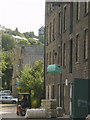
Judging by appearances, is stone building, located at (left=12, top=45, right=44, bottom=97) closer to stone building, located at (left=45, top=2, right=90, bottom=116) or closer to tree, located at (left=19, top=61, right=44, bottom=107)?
tree, located at (left=19, top=61, right=44, bottom=107)

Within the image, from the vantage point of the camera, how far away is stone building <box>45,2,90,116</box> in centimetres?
2712

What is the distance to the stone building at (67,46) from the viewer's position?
27125mm

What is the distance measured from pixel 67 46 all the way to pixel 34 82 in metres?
17.1

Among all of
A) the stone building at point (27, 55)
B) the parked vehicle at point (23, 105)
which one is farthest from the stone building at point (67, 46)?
the stone building at point (27, 55)

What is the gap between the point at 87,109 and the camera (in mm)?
25406

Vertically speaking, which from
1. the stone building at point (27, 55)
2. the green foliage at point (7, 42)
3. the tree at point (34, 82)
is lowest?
the tree at point (34, 82)

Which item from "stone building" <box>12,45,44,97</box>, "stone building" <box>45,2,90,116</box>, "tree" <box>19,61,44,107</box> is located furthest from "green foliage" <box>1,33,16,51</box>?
"stone building" <box>45,2,90,116</box>

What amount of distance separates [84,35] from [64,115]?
8312mm

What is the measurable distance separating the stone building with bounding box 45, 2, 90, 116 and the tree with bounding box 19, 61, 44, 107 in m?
3.41

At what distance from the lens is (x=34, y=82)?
49500 mm

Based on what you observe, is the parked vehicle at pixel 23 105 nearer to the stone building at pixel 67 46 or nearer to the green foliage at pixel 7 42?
the stone building at pixel 67 46

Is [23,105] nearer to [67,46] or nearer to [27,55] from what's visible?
[67,46]

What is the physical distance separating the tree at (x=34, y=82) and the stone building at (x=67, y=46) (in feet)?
11.2

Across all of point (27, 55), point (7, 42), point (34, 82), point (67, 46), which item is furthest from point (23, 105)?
point (7, 42)
